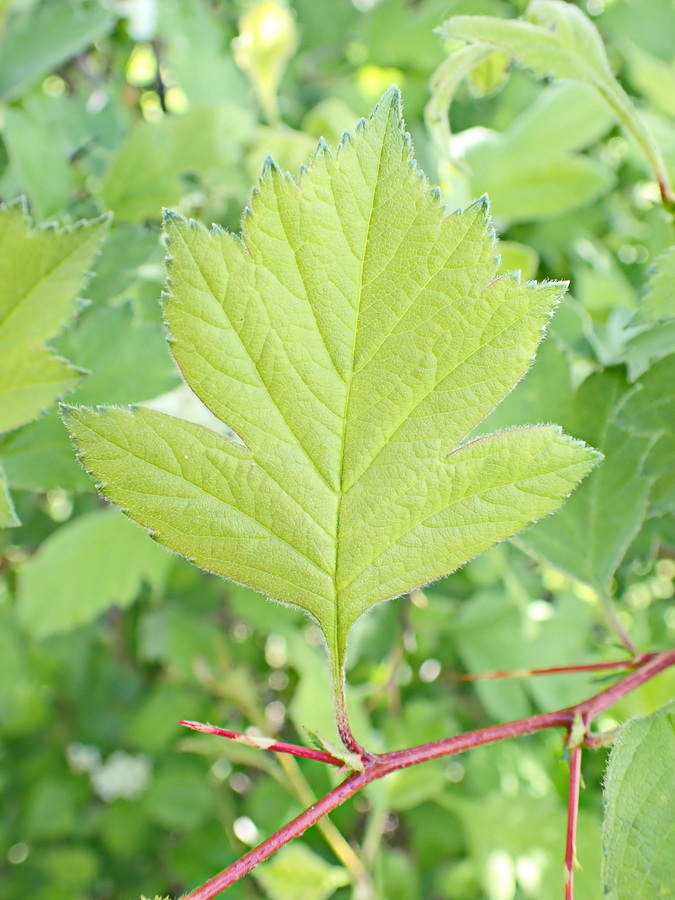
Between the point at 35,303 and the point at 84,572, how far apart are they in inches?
23.9

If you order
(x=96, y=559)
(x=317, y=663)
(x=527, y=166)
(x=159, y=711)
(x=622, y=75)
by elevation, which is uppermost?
(x=527, y=166)

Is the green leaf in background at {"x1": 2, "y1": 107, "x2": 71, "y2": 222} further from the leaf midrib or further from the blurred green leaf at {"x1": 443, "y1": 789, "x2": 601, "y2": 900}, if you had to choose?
the blurred green leaf at {"x1": 443, "y1": 789, "x2": 601, "y2": 900}

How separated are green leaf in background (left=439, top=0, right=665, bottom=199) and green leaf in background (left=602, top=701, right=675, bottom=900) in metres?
0.28

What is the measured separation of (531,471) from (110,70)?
1037 millimetres

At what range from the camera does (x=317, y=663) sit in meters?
0.89

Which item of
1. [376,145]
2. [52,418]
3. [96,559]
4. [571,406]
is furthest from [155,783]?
[376,145]

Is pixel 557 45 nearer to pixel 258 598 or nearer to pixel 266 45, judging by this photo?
pixel 266 45

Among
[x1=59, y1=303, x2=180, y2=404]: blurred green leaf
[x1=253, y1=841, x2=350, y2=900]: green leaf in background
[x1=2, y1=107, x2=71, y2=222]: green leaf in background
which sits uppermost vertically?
[x1=2, y1=107, x2=71, y2=222]: green leaf in background

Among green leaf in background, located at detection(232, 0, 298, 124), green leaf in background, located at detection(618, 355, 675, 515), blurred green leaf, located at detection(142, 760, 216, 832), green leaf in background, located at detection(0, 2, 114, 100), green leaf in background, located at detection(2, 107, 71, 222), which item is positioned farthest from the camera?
blurred green leaf, located at detection(142, 760, 216, 832)

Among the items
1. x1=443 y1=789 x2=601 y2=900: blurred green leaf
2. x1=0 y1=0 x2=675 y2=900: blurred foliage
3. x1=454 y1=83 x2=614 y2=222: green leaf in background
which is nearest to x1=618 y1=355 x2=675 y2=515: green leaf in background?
x1=0 y1=0 x2=675 y2=900: blurred foliage

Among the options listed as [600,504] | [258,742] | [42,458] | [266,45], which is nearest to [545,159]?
[266,45]

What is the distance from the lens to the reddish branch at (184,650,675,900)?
317 mm

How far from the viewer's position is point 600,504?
50 cm

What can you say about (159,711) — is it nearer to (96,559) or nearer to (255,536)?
(96,559)
